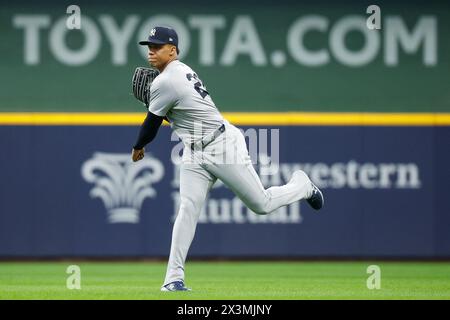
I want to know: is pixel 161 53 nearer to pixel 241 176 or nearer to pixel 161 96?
pixel 161 96

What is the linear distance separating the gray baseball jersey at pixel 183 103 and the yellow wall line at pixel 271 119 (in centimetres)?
415

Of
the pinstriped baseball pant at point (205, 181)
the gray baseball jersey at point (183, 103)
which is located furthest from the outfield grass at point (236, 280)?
Answer: the gray baseball jersey at point (183, 103)

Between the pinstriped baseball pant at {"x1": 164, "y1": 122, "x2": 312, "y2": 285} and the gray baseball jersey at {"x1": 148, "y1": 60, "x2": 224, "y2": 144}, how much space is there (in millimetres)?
120

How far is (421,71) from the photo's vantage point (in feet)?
45.9

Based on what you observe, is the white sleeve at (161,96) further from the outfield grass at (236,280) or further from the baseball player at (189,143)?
the outfield grass at (236,280)

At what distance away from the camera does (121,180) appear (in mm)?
11242

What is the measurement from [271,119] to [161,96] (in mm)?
4539

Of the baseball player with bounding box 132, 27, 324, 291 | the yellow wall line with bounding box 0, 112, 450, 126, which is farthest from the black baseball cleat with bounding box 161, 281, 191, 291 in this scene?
the yellow wall line with bounding box 0, 112, 450, 126

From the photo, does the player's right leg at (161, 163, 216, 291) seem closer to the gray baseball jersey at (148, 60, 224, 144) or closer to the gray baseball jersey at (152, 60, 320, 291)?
the gray baseball jersey at (152, 60, 320, 291)

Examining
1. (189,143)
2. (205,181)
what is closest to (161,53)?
(189,143)

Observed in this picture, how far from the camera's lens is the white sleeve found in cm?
688
